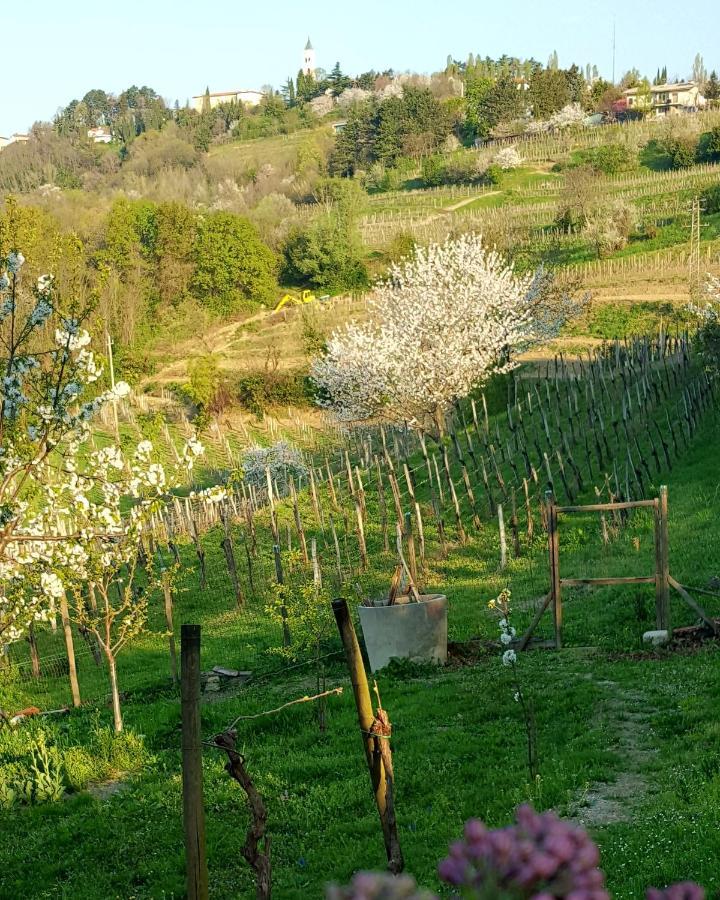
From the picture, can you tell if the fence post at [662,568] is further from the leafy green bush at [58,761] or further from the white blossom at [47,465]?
the leafy green bush at [58,761]

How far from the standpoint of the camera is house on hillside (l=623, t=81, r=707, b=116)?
113 metres

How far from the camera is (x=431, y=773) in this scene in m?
10.1

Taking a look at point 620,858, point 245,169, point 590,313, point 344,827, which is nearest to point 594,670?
point 344,827

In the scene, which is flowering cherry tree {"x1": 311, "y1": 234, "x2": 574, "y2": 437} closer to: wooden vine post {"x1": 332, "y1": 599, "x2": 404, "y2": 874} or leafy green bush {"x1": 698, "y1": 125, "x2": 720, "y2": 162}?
wooden vine post {"x1": 332, "y1": 599, "x2": 404, "y2": 874}

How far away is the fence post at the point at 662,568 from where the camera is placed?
13710mm

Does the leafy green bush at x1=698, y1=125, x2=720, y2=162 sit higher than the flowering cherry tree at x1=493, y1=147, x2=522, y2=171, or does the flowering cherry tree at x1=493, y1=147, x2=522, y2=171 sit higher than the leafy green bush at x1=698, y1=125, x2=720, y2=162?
the flowering cherry tree at x1=493, y1=147, x2=522, y2=171

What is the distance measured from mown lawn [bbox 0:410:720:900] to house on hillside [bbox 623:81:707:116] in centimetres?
10687

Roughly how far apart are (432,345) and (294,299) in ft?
93.5

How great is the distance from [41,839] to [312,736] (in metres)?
3.13

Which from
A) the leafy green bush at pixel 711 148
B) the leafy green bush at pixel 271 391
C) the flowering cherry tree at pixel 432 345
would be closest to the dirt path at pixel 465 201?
the leafy green bush at pixel 711 148

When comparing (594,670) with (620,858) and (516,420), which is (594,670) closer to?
(620,858)

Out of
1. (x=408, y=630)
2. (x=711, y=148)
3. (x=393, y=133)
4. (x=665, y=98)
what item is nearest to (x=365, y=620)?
(x=408, y=630)

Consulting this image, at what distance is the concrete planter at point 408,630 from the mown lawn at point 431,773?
0.93 ft

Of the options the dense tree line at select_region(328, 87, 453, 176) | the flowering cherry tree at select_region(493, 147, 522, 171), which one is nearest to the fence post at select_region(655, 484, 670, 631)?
the flowering cherry tree at select_region(493, 147, 522, 171)
